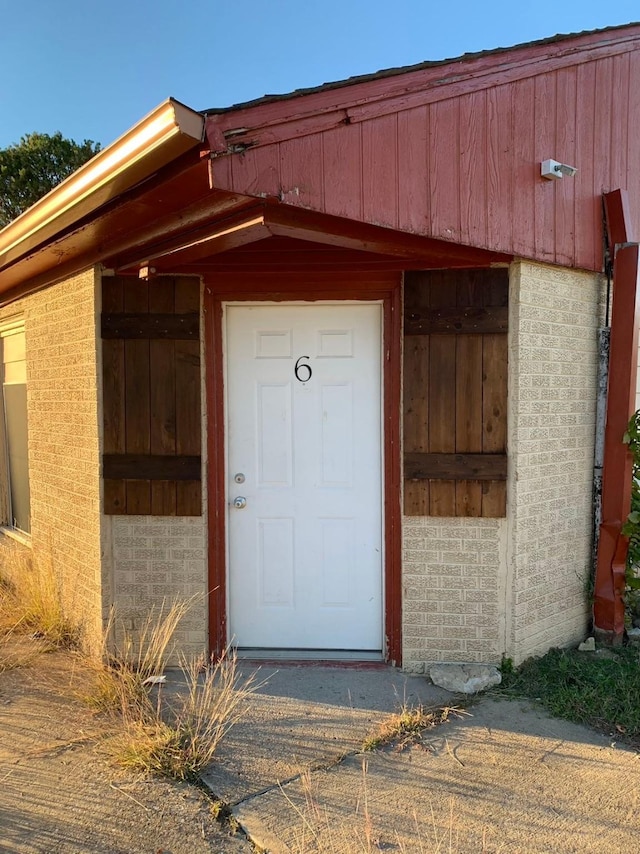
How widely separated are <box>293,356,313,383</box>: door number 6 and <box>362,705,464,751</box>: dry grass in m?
2.03

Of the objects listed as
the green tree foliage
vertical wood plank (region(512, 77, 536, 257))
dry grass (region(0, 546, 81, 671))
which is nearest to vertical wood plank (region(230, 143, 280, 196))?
vertical wood plank (region(512, 77, 536, 257))

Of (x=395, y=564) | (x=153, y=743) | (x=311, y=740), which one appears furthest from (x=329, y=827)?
(x=395, y=564)

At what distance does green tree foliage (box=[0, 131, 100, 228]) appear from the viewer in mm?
13430

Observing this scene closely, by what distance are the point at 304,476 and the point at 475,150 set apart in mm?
2184

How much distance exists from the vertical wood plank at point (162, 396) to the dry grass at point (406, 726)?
1805mm

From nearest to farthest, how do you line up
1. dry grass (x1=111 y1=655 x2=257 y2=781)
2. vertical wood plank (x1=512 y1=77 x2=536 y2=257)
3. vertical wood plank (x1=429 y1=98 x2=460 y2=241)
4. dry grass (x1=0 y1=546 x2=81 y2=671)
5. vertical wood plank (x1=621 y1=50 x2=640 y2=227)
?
dry grass (x1=111 y1=655 x2=257 y2=781), vertical wood plank (x1=429 y1=98 x2=460 y2=241), vertical wood plank (x1=512 y1=77 x2=536 y2=257), dry grass (x1=0 y1=546 x2=81 y2=671), vertical wood plank (x1=621 y1=50 x2=640 y2=227)

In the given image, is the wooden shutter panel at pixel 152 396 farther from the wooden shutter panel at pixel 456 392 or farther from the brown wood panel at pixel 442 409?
the brown wood panel at pixel 442 409

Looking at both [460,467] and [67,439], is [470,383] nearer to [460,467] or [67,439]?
[460,467]

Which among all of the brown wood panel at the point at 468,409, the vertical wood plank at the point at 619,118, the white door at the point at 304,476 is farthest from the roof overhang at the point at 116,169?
the vertical wood plank at the point at 619,118

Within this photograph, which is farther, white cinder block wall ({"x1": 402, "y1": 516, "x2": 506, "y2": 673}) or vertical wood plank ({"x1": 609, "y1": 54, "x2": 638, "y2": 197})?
vertical wood plank ({"x1": 609, "y1": 54, "x2": 638, "y2": 197})

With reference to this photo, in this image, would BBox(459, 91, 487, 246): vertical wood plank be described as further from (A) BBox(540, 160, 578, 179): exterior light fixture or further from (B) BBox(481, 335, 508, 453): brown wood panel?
(B) BBox(481, 335, 508, 453): brown wood panel

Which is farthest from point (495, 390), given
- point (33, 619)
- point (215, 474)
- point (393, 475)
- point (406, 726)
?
point (33, 619)

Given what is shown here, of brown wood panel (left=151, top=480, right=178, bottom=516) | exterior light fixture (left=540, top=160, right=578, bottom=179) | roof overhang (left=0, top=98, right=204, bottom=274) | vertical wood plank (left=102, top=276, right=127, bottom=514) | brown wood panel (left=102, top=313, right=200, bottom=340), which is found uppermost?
exterior light fixture (left=540, top=160, right=578, bottom=179)

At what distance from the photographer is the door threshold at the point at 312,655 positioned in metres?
4.15
